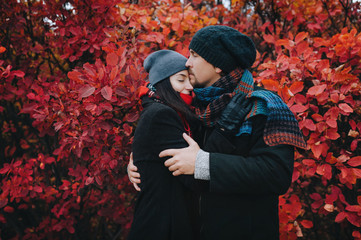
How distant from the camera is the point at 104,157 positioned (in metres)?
1.81

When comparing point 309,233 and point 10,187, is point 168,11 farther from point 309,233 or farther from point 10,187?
point 309,233

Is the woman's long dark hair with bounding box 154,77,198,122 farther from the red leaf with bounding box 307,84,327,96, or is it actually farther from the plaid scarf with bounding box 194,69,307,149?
the red leaf with bounding box 307,84,327,96

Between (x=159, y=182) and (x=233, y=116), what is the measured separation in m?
0.52

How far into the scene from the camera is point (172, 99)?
4.75 ft

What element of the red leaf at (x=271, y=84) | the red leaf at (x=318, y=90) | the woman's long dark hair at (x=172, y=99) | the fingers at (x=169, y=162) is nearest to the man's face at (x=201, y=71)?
the woman's long dark hair at (x=172, y=99)

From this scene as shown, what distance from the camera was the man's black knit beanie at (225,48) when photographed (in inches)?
56.4

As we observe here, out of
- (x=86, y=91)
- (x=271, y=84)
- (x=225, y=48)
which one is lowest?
(x=271, y=84)

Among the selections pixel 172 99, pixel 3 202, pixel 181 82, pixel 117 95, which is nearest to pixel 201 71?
pixel 181 82

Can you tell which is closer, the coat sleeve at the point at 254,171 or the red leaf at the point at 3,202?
the coat sleeve at the point at 254,171

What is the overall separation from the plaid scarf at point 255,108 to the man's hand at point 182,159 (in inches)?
8.3

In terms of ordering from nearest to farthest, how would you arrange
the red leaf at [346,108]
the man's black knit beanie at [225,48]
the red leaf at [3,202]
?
the man's black knit beanie at [225,48], the red leaf at [346,108], the red leaf at [3,202]

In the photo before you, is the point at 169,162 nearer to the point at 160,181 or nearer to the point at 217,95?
the point at 160,181

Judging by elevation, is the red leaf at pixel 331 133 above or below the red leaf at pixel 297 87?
below

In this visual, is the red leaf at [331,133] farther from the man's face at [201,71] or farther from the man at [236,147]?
the man's face at [201,71]
